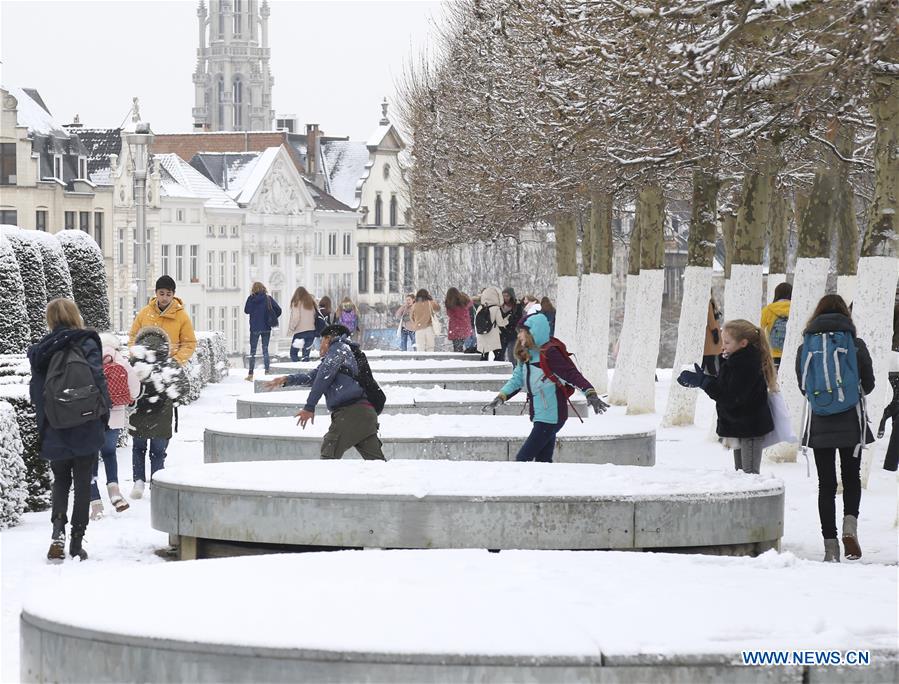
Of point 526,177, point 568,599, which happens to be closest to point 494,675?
point 568,599

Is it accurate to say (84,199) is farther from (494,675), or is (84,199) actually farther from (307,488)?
(494,675)

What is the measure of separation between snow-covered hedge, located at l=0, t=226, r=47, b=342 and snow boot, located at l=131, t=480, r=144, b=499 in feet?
25.8

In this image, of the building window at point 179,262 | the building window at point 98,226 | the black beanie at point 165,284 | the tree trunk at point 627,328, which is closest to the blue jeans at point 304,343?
the tree trunk at point 627,328

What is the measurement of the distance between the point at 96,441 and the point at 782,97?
22.7 ft

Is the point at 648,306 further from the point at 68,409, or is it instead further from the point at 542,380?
the point at 68,409

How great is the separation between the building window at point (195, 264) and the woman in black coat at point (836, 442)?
8853 centimetres

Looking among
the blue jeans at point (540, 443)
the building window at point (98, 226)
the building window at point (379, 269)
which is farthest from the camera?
the building window at point (379, 269)

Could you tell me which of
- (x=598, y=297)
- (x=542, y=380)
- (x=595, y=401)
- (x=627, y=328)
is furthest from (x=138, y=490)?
(x=598, y=297)

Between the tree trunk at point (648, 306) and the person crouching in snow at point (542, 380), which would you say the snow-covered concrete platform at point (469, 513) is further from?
the tree trunk at point (648, 306)

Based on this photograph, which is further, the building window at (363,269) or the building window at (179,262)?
the building window at (363,269)

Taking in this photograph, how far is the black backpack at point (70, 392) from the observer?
42.5ft

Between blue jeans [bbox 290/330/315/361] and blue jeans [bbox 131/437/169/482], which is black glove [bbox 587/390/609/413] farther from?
blue jeans [bbox 290/330/315/361]

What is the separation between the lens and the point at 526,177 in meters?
28.4

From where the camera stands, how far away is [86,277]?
2848cm
